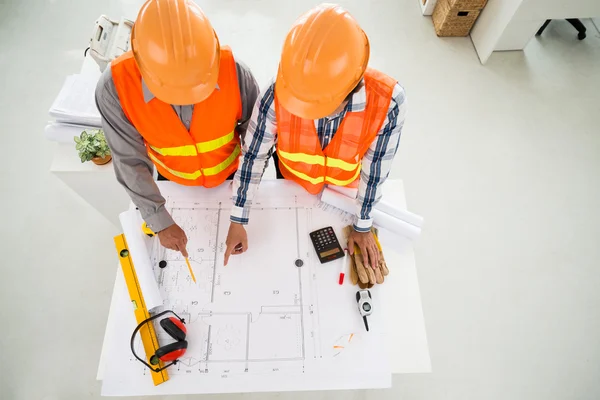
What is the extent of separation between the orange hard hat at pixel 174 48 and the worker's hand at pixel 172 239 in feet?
1.77

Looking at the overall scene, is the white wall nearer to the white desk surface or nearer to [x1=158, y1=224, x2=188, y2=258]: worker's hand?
the white desk surface

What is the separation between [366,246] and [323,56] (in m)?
0.75

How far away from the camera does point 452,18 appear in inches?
130

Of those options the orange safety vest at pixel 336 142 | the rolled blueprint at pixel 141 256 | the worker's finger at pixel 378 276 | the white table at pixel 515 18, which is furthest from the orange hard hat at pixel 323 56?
the white table at pixel 515 18

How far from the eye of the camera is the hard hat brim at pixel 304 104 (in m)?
1.10

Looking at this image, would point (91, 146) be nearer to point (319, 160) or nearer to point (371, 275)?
point (319, 160)

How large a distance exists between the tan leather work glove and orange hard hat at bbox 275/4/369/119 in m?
0.63

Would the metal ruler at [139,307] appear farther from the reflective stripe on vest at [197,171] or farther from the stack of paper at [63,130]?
the stack of paper at [63,130]

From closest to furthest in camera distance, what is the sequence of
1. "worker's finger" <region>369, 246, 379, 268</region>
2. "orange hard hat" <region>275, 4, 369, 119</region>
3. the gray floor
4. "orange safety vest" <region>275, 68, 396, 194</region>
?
"orange hard hat" <region>275, 4, 369, 119</region> < "orange safety vest" <region>275, 68, 396, 194</region> < "worker's finger" <region>369, 246, 379, 268</region> < the gray floor

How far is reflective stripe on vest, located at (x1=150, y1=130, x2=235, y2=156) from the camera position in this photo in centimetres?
144

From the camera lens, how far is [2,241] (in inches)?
→ 101

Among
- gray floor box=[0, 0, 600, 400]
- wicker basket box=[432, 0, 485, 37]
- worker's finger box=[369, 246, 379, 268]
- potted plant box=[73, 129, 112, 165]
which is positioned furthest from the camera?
wicker basket box=[432, 0, 485, 37]

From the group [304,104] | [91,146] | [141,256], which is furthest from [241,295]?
[91,146]

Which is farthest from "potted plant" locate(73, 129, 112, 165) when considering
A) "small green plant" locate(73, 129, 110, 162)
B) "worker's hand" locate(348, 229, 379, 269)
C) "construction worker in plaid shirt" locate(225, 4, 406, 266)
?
"worker's hand" locate(348, 229, 379, 269)
